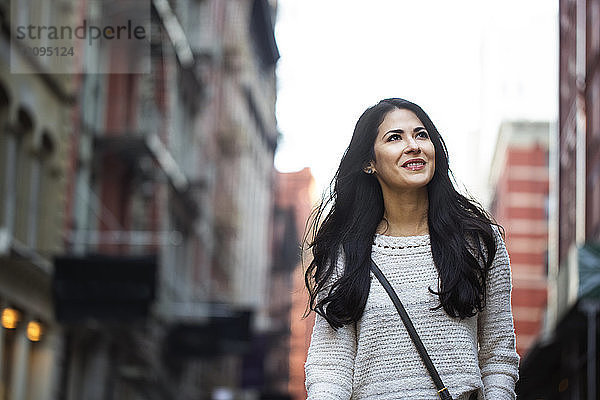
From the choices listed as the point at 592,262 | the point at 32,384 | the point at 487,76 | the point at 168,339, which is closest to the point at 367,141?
the point at 592,262

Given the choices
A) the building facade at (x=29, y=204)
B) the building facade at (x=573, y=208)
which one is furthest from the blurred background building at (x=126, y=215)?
the building facade at (x=573, y=208)

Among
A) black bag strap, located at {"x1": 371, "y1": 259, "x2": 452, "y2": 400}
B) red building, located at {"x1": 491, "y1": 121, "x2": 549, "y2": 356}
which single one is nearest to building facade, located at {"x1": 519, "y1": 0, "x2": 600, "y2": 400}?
black bag strap, located at {"x1": 371, "y1": 259, "x2": 452, "y2": 400}

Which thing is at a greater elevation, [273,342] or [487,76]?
[487,76]

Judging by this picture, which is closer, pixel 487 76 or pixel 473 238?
pixel 473 238

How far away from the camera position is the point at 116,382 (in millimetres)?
29969

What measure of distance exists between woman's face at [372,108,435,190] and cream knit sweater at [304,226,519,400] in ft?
0.72

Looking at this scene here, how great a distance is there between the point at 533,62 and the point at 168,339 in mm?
44109

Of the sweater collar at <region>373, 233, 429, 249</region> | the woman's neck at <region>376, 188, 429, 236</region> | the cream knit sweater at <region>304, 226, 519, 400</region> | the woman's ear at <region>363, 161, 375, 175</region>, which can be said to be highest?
the woman's ear at <region>363, 161, 375, 175</region>

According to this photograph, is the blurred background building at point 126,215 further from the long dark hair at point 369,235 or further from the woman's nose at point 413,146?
the woman's nose at point 413,146

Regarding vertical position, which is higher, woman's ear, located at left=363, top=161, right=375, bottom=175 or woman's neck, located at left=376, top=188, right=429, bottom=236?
woman's ear, located at left=363, top=161, right=375, bottom=175

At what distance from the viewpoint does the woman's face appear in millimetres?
4461

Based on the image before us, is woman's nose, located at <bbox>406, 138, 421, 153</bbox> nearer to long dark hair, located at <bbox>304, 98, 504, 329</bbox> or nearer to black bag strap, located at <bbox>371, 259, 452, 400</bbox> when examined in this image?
long dark hair, located at <bbox>304, 98, 504, 329</bbox>

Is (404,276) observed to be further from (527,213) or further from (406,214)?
(527,213)

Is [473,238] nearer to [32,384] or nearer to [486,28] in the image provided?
[32,384]
